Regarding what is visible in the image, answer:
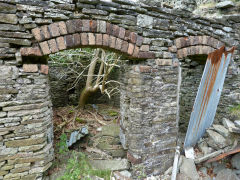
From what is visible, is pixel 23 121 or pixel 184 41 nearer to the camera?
pixel 23 121

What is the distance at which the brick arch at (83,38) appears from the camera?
2117 millimetres

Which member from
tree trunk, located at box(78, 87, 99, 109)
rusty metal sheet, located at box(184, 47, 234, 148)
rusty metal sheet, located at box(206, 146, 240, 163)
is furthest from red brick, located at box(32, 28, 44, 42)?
tree trunk, located at box(78, 87, 99, 109)

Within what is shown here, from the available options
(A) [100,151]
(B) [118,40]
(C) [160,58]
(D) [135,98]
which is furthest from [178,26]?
(A) [100,151]

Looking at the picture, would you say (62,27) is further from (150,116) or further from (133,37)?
(150,116)

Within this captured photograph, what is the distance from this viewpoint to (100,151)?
3.61m

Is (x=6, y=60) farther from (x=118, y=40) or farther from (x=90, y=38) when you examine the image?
(x=118, y=40)

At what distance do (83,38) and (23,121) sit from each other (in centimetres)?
145

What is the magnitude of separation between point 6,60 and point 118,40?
1579 mm

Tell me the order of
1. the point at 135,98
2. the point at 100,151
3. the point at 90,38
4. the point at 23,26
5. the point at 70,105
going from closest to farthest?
the point at 23,26 < the point at 90,38 < the point at 135,98 < the point at 100,151 < the point at 70,105

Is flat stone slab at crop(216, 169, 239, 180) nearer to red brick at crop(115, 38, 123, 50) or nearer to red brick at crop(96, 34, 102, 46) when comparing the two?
red brick at crop(115, 38, 123, 50)

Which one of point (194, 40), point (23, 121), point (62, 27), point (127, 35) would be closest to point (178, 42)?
point (194, 40)

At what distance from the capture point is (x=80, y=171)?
2.71 metres

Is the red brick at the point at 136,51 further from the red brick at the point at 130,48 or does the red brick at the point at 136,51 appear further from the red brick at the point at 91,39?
the red brick at the point at 91,39

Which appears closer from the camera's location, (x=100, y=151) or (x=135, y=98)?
(x=135, y=98)
